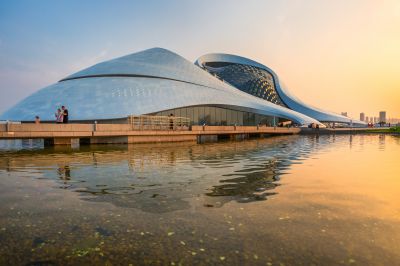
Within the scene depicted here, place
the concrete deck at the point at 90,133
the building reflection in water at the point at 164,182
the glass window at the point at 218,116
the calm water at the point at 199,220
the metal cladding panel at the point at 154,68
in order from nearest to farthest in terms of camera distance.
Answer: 1. the calm water at the point at 199,220
2. the building reflection in water at the point at 164,182
3. the concrete deck at the point at 90,133
4. the metal cladding panel at the point at 154,68
5. the glass window at the point at 218,116

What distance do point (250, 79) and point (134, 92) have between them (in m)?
51.2

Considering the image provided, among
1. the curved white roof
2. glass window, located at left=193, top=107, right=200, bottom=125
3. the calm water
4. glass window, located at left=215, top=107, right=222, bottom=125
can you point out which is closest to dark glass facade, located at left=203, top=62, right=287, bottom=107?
the curved white roof

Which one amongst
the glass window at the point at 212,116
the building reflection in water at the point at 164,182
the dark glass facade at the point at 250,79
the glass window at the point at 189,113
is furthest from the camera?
the dark glass facade at the point at 250,79

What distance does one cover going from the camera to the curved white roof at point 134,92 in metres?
43.0

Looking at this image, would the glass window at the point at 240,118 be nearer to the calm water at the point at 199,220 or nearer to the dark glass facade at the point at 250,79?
the dark glass facade at the point at 250,79

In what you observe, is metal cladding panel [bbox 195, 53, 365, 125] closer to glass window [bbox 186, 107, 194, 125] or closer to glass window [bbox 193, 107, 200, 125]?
glass window [bbox 193, 107, 200, 125]

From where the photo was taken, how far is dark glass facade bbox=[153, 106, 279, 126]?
164ft

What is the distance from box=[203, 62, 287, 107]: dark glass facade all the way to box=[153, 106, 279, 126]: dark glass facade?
26250 millimetres

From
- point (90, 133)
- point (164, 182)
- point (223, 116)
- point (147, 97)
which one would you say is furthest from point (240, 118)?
point (164, 182)

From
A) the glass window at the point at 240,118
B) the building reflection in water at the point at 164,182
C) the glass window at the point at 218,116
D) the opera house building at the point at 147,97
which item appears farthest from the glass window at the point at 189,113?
the building reflection in water at the point at 164,182

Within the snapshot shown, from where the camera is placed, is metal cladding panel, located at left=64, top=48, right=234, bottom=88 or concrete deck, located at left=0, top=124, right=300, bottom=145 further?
metal cladding panel, located at left=64, top=48, right=234, bottom=88

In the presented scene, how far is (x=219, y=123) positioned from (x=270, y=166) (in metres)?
41.5

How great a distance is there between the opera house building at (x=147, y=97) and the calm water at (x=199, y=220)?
33.3 m

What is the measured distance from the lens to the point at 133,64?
55844 millimetres
